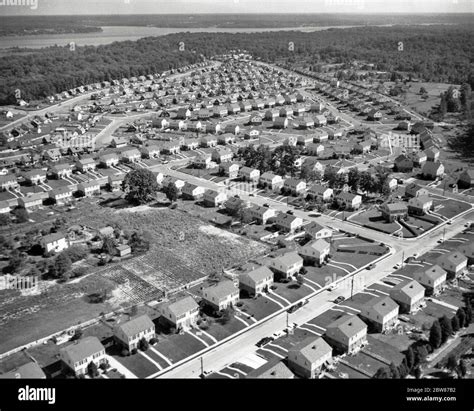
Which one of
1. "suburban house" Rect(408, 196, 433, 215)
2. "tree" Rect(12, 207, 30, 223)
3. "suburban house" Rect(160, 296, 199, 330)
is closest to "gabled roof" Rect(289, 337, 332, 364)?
"suburban house" Rect(160, 296, 199, 330)

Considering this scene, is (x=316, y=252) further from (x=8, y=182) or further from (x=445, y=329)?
(x=8, y=182)

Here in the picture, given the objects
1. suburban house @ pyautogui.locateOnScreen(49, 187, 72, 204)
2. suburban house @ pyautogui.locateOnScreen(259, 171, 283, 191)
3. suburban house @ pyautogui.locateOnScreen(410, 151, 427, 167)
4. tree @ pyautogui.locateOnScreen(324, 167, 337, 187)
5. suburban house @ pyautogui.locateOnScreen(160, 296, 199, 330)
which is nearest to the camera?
suburban house @ pyautogui.locateOnScreen(160, 296, 199, 330)

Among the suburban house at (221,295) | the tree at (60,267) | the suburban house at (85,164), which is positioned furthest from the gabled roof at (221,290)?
the suburban house at (85,164)

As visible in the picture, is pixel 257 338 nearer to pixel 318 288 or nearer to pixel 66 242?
pixel 318 288

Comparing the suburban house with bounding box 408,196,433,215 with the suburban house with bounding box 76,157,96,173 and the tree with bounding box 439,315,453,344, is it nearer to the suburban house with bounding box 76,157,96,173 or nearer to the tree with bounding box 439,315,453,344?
the tree with bounding box 439,315,453,344

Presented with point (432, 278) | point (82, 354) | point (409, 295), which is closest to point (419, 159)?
point (432, 278)

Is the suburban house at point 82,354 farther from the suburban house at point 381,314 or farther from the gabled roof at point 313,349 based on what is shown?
the suburban house at point 381,314
